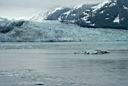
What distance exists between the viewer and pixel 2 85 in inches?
969

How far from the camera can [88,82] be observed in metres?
25.6

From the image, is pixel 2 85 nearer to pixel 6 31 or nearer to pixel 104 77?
pixel 104 77

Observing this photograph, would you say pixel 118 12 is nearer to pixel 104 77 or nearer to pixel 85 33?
pixel 85 33

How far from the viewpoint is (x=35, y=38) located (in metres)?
118

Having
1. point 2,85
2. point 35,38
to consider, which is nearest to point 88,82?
point 2,85

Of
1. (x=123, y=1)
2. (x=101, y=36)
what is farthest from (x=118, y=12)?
(x=101, y=36)

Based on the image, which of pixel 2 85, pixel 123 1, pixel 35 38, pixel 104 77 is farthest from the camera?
pixel 123 1

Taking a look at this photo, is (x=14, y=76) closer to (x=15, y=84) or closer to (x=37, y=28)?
(x=15, y=84)

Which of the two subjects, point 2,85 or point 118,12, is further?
point 118,12

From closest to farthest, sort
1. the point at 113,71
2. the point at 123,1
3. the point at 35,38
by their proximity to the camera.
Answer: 1. the point at 113,71
2. the point at 35,38
3. the point at 123,1

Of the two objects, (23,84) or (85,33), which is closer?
(23,84)

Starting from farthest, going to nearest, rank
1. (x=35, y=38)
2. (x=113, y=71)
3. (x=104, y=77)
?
(x=35, y=38), (x=113, y=71), (x=104, y=77)

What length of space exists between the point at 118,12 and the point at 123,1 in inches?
189

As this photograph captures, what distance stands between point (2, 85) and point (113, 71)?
371 inches
